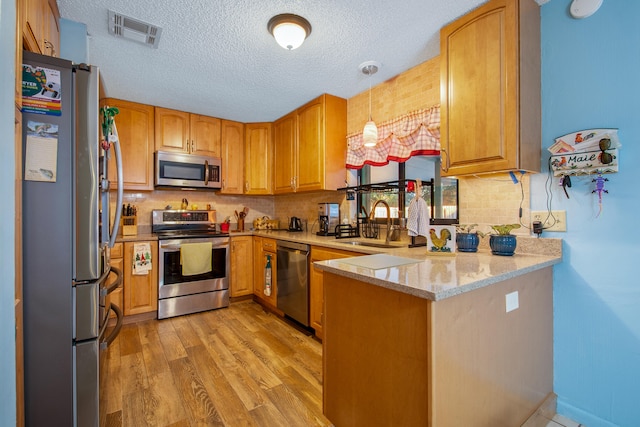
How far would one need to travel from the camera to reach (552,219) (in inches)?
67.5

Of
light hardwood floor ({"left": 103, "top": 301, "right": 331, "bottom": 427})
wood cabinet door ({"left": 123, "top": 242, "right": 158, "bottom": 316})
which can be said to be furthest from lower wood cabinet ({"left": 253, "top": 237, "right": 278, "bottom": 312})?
wood cabinet door ({"left": 123, "top": 242, "right": 158, "bottom": 316})

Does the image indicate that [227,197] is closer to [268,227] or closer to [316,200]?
[268,227]

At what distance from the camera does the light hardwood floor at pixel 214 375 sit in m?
1.68

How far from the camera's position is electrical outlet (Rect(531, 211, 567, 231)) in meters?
1.67

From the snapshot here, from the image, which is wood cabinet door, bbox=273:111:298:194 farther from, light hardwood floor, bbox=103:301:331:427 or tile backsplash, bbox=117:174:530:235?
light hardwood floor, bbox=103:301:331:427

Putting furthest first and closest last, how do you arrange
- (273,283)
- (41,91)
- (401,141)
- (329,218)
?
1. (273,283)
2. (329,218)
3. (401,141)
4. (41,91)

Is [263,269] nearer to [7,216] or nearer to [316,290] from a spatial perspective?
[316,290]

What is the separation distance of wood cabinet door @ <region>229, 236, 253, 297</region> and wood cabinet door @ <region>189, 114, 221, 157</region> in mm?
1196

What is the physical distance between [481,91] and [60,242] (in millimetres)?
2294

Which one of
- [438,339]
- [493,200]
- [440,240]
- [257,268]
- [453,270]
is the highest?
[493,200]

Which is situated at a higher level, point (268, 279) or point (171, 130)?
point (171, 130)

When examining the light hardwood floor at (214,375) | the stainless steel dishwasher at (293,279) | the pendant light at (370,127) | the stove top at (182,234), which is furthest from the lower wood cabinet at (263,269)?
the pendant light at (370,127)

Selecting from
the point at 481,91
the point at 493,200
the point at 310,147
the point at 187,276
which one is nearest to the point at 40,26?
the point at 310,147

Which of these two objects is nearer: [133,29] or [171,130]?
[133,29]
